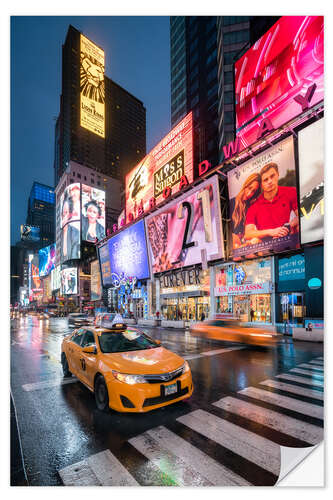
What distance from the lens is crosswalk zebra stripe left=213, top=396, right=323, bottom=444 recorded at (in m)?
4.22

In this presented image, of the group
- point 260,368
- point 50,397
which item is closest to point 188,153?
point 260,368

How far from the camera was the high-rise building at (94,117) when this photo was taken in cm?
7606

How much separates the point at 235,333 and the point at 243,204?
15.2 meters

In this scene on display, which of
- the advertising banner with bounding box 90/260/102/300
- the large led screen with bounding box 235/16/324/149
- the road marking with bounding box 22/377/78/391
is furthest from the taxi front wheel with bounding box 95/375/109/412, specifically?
the advertising banner with bounding box 90/260/102/300

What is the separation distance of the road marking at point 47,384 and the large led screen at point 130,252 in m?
33.1

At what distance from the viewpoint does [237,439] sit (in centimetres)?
408

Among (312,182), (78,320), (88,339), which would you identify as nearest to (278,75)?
(312,182)

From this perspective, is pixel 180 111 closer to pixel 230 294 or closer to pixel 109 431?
pixel 230 294

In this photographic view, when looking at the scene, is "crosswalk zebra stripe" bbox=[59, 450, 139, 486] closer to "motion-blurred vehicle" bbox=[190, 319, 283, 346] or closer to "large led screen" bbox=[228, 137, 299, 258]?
"motion-blurred vehicle" bbox=[190, 319, 283, 346]

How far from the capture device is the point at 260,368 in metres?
8.62

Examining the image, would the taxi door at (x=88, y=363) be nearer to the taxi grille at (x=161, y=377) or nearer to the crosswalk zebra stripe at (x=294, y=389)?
the taxi grille at (x=161, y=377)

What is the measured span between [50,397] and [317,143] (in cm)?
2167

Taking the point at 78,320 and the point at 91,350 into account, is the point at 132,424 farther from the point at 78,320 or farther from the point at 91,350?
the point at 78,320

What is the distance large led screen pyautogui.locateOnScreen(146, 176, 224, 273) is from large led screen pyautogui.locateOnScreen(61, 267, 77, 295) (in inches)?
2361
